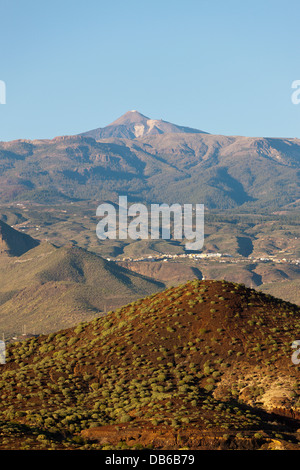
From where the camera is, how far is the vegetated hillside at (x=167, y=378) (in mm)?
47969

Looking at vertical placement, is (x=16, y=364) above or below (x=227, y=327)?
below

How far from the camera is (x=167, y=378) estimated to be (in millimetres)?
63875

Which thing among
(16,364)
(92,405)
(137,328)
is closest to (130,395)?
(92,405)

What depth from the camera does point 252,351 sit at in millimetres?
67375

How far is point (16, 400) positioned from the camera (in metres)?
62.2

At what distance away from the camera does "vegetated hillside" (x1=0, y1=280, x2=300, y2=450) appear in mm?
47969

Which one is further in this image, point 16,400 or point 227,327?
point 227,327

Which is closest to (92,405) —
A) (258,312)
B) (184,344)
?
(184,344)
